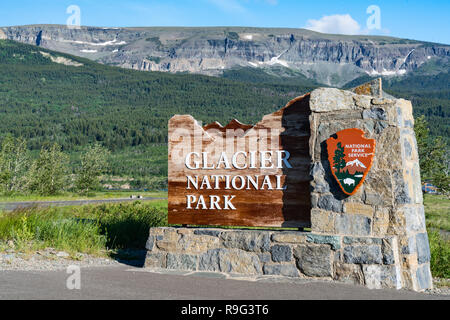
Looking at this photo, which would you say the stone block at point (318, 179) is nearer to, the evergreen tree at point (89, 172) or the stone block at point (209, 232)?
the stone block at point (209, 232)

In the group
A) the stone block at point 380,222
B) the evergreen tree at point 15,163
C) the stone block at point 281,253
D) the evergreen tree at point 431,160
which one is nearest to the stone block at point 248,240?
the stone block at point 281,253

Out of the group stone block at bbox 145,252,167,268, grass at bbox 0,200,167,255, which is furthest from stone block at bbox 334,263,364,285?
grass at bbox 0,200,167,255

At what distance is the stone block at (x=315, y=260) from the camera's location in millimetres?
7035

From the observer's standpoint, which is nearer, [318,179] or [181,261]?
[318,179]

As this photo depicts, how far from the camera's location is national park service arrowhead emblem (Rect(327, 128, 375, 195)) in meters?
6.97

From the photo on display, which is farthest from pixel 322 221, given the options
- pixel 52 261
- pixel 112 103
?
pixel 112 103

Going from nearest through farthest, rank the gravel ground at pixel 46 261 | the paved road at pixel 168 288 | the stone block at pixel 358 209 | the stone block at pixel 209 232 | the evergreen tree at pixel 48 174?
the paved road at pixel 168 288 < the stone block at pixel 358 209 < the gravel ground at pixel 46 261 < the stone block at pixel 209 232 < the evergreen tree at pixel 48 174

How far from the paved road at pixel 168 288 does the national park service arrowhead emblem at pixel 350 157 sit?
1.40 m

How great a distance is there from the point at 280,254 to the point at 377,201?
1.56 m

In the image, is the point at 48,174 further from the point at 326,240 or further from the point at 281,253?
the point at 326,240

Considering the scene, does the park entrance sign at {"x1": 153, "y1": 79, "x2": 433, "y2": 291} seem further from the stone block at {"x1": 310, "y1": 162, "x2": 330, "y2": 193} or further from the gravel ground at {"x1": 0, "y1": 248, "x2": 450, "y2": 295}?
the gravel ground at {"x1": 0, "y1": 248, "x2": 450, "y2": 295}

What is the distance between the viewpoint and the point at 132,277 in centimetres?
705

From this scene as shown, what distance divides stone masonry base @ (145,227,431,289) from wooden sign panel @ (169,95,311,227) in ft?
1.17

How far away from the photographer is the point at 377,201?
6.92 metres
